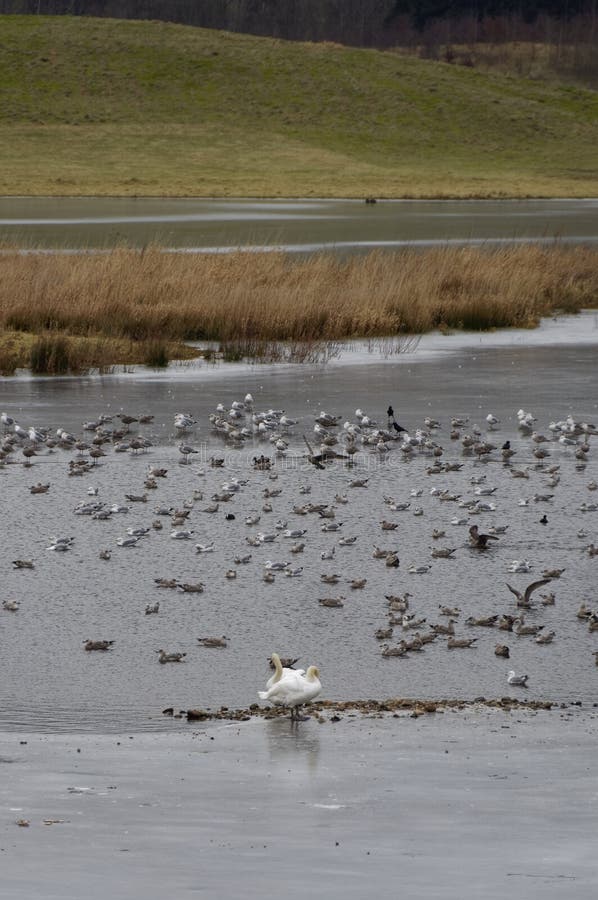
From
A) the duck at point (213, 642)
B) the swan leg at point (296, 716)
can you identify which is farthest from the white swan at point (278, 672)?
the duck at point (213, 642)

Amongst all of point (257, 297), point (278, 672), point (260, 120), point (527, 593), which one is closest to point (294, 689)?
point (278, 672)

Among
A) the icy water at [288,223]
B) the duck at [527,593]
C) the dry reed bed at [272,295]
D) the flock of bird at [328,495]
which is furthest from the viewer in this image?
the icy water at [288,223]

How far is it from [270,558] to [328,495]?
9.44 ft

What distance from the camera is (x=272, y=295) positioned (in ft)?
102

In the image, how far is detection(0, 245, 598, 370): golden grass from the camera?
29.5 m

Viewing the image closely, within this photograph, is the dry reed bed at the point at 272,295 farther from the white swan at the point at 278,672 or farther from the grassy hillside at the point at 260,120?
the grassy hillside at the point at 260,120

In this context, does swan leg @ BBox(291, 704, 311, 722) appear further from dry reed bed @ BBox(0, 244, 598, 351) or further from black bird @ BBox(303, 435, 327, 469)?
dry reed bed @ BBox(0, 244, 598, 351)

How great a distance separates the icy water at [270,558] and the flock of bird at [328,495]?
0.17 ft

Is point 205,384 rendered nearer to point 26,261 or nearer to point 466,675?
point 26,261

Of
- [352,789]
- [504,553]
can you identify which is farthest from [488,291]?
[352,789]

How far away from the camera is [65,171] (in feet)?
352

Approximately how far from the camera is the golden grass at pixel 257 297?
2947 centimetres

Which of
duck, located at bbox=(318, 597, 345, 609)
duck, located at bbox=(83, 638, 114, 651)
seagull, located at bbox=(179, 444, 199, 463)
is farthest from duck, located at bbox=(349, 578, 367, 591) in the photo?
seagull, located at bbox=(179, 444, 199, 463)

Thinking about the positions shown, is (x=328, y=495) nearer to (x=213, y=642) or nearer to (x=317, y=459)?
(x=317, y=459)
